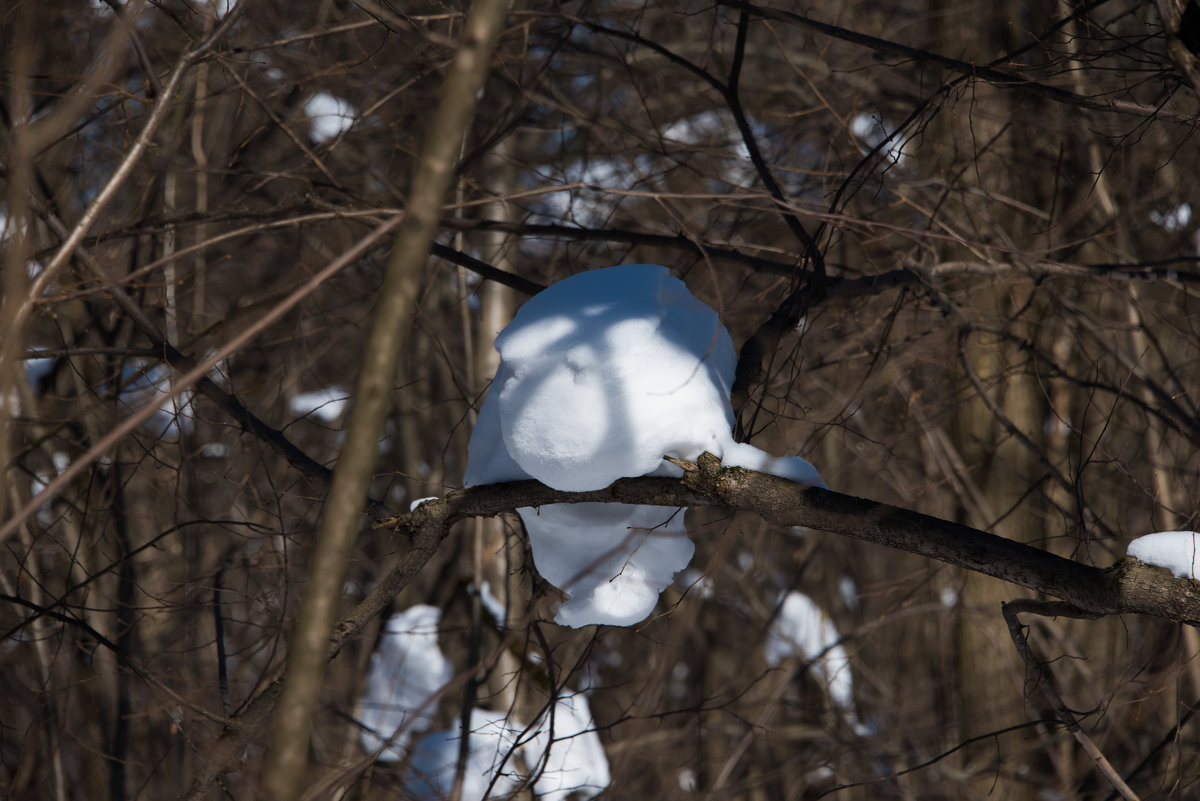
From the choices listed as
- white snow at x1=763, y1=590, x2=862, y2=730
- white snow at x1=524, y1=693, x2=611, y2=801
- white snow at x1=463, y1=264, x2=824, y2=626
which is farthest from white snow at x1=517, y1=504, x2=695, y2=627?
white snow at x1=763, y1=590, x2=862, y2=730

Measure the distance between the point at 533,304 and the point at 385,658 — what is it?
3098mm

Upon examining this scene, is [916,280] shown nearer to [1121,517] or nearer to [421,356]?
[1121,517]

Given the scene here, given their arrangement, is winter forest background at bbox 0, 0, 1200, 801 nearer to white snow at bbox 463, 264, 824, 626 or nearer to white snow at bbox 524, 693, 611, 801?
white snow at bbox 524, 693, 611, 801

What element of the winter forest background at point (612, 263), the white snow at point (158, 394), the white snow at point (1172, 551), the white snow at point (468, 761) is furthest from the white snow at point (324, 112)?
the white snow at point (1172, 551)

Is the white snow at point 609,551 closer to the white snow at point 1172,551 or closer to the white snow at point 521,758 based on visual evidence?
the white snow at point 1172,551

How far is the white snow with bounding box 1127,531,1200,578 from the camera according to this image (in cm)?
153

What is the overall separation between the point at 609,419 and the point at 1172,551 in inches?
39.4

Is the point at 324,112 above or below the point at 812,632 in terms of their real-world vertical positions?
above

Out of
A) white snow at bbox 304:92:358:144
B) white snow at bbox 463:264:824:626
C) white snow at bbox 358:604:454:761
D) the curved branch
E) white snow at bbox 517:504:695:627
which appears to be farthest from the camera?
white snow at bbox 358:604:454:761

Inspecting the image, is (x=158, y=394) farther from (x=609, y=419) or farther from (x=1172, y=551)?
(x=1172, y=551)

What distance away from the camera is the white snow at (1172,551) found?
153 centimetres

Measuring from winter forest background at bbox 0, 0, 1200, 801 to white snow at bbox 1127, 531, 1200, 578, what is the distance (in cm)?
55

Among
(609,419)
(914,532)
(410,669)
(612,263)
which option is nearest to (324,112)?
(612,263)

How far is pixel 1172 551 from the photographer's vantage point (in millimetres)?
1554
